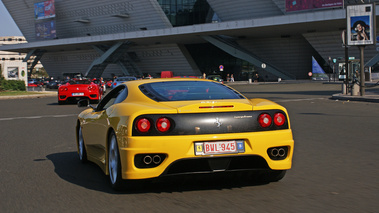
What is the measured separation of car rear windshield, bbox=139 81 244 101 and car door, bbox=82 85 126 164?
0.54 metres

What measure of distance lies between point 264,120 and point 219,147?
1.95ft

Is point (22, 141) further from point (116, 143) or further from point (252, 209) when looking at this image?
point (252, 209)

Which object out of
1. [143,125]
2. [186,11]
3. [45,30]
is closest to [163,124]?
[143,125]

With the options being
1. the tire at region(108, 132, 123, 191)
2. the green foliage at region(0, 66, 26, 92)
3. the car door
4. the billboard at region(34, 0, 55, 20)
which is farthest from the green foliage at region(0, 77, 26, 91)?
the billboard at region(34, 0, 55, 20)

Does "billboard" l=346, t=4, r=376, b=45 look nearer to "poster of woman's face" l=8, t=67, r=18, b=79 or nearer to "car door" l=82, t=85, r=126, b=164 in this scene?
"car door" l=82, t=85, r=126, b=164

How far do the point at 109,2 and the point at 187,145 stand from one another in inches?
3155

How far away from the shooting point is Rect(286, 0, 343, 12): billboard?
56153 mm

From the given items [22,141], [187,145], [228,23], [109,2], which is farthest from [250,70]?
[187,145]

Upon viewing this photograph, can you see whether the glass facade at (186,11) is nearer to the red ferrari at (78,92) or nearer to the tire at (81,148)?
the red ferrari at (78,92)

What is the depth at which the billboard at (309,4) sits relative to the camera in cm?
5615

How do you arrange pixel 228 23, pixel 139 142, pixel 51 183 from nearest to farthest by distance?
pixel 139 142
pixel 51 183
pixel 228 23

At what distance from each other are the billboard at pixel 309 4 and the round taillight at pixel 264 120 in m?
53.9

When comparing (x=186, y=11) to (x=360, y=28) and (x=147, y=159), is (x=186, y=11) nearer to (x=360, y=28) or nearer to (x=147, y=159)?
(x=360, y=28)

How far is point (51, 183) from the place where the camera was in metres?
5.92
